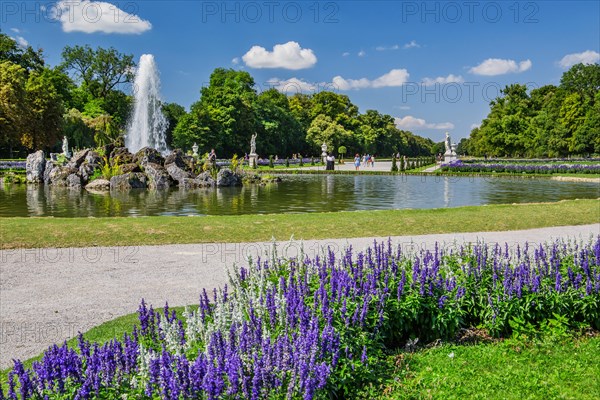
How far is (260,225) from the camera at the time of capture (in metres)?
14.3

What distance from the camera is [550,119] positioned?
255 feet

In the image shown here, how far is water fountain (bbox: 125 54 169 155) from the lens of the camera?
50.1 meters

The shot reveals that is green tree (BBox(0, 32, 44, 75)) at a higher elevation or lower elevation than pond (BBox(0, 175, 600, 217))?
higher

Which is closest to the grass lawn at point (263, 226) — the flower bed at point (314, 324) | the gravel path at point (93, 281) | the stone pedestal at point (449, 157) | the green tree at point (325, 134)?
the gravel path at point (93, 281)

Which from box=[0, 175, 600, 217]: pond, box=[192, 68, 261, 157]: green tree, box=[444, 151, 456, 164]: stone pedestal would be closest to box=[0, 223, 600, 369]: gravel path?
box=[0, 175, 600, 217]: pond

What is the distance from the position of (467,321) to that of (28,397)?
16.6 ft

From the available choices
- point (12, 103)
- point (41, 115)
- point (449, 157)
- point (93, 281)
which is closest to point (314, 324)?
point (93, 281)

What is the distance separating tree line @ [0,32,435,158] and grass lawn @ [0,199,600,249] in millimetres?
37120

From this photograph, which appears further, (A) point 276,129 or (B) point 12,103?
→ (A) point 276,129

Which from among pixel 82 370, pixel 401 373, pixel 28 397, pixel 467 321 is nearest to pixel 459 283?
pixel 467 321

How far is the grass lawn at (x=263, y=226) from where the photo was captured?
1281 cm

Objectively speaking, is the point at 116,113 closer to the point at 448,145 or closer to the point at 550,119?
the point at 448,145

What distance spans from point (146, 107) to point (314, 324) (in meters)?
50.1

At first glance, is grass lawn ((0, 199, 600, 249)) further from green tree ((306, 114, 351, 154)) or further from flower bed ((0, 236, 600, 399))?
green tree ((306, 114, 351, 154))
